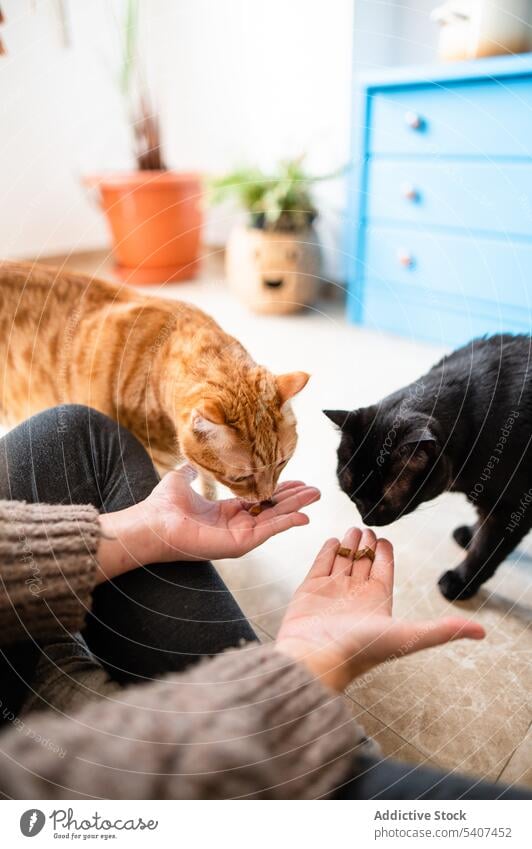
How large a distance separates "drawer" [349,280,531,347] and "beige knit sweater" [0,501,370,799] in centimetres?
84

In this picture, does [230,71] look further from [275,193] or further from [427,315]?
[427,315]

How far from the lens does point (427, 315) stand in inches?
59.6

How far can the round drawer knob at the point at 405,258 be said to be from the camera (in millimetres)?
1665

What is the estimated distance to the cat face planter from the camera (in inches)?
45.1

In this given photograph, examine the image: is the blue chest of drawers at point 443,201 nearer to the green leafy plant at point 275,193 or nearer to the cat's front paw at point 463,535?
the green leafy plant at point 275,193

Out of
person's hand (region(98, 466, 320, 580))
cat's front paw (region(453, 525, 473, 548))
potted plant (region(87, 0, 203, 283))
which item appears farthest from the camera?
cat's front paw (region(453, 525, 473, 548))

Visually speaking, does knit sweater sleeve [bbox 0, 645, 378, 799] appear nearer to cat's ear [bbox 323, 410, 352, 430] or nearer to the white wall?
cat's ear [bbox 323, 410, 352, 430]

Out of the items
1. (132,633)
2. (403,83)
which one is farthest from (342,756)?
(403,83)

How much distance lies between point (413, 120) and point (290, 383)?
1.02m

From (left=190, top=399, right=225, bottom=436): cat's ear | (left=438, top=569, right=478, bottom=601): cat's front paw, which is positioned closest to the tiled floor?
(left=438, top=569, right=478, bottom=601): cat's front paw

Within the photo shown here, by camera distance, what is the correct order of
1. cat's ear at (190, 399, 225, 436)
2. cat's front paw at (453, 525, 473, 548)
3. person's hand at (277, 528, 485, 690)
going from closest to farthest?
person's hand at (277, 528, 485, 690) → cat's ear at (190, 399, 225, 436) → cat's front paw at (453, 525, 473, 548)

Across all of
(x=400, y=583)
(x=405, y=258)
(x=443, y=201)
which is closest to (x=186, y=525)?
(x=400, y=583)

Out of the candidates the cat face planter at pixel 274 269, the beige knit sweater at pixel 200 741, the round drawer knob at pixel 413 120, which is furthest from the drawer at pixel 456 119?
the beige knit sweater at pixel 200 741
